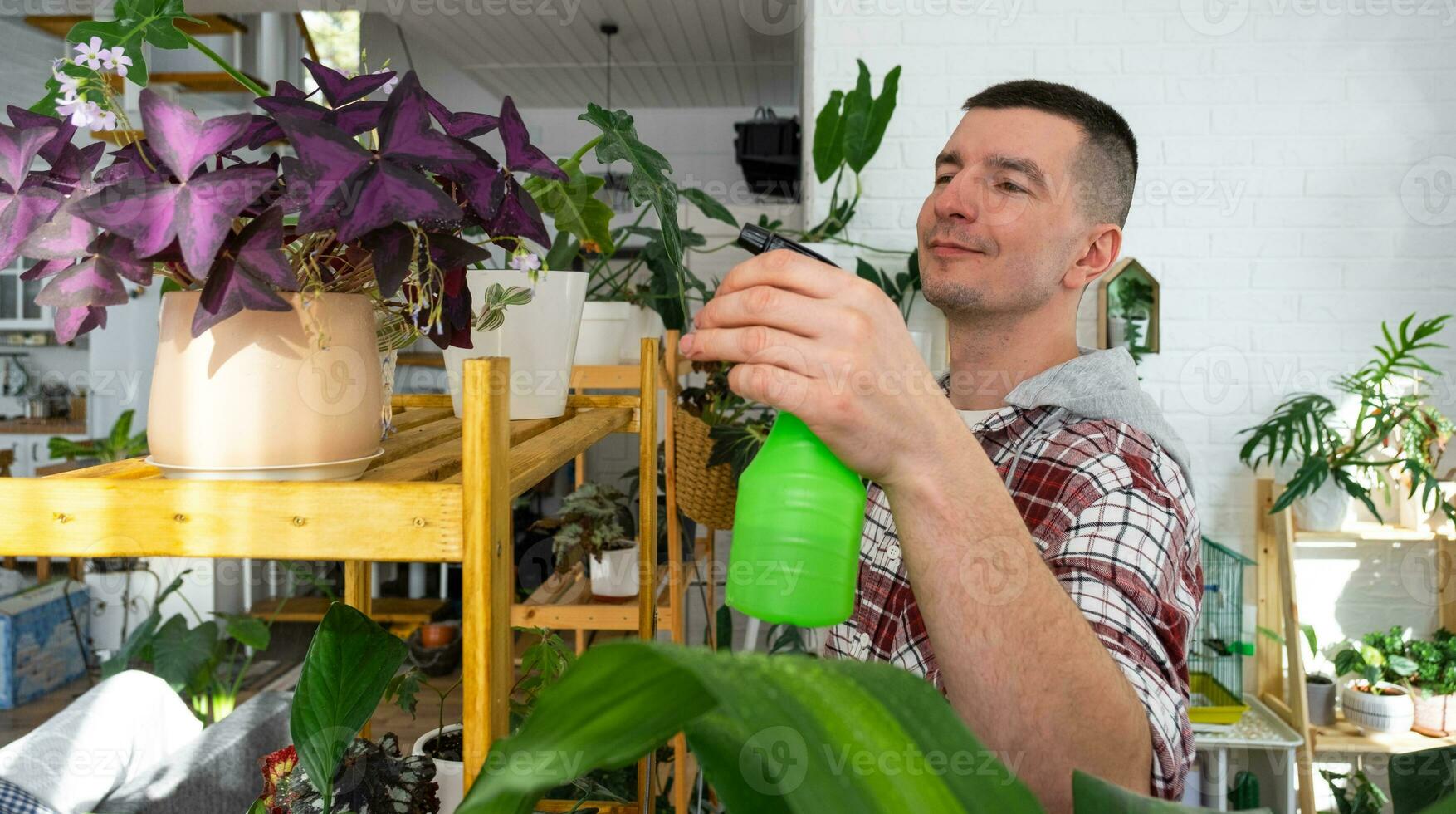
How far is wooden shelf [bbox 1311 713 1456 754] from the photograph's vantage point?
7.78 ft

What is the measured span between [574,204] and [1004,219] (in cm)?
48

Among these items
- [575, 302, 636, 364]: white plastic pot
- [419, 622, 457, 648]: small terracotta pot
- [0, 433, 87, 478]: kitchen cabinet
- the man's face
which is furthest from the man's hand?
[0, 433, 87, 478]: kitchen cabinet

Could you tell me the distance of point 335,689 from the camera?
0.49m

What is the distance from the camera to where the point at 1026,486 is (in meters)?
0.91

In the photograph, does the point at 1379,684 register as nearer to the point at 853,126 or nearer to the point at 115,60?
the point at 853,126

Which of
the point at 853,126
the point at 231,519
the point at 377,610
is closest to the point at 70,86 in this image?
the point at 231,519

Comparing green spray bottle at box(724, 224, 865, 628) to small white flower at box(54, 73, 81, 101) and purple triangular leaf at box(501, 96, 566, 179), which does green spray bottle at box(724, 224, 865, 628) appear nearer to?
purple triangular leaf at box(501, 96, 566, 179)

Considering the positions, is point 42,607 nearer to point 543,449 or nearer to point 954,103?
point 954,103

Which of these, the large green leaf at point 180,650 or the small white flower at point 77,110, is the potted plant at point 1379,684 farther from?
the large green leaf at point 180,650

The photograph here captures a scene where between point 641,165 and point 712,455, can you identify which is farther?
point 712,455

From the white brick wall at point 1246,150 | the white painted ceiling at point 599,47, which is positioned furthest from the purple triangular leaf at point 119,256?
the white painted ceiling at point 599,47

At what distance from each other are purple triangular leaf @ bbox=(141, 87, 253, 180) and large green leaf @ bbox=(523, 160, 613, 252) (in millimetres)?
414

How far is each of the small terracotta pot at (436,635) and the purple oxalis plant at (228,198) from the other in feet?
12.9

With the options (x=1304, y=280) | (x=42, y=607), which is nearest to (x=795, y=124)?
(x=1304, y=280)
